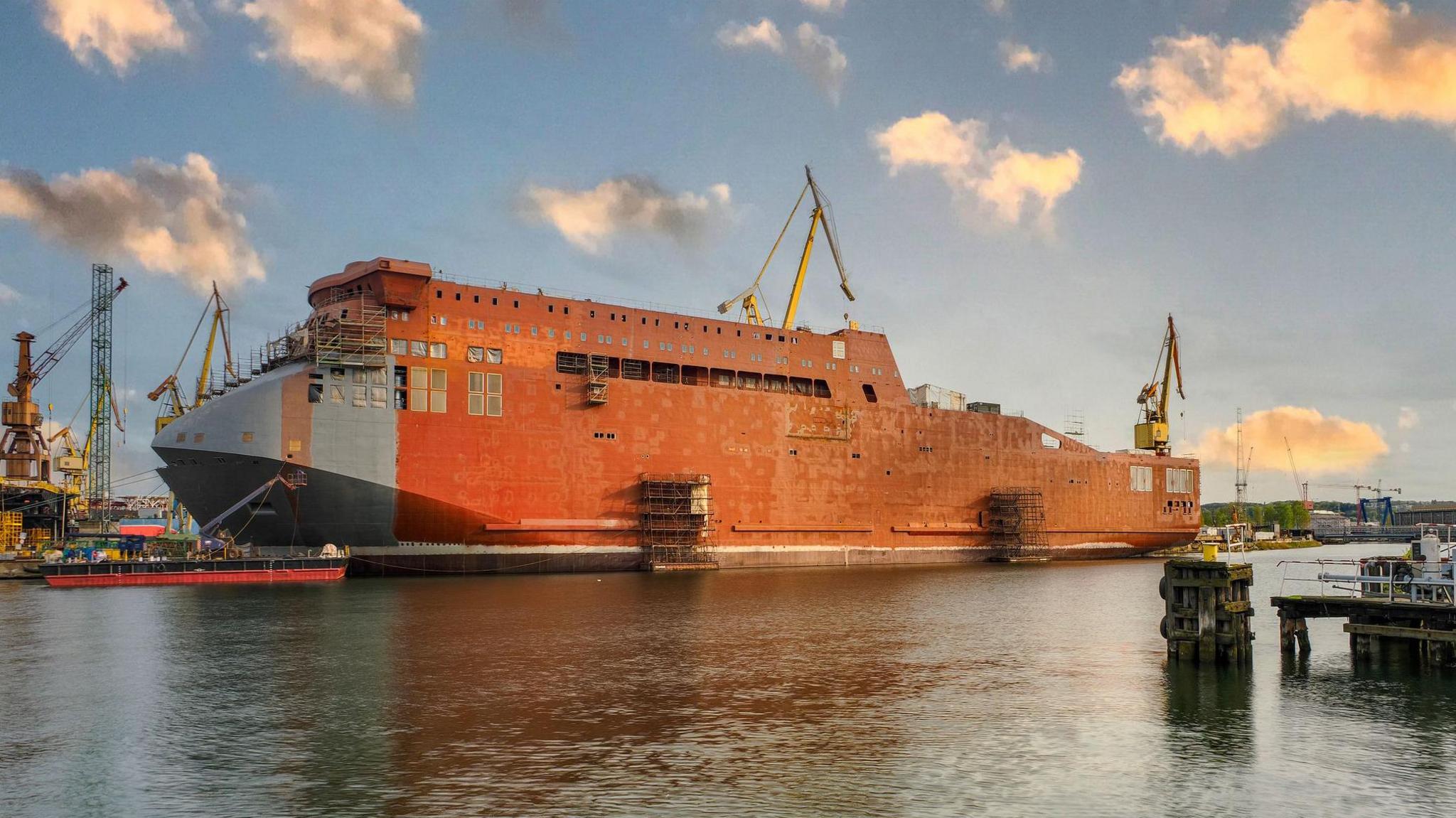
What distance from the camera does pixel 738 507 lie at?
60.6m

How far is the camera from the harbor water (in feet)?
47.1

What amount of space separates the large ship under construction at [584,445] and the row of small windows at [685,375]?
14cm

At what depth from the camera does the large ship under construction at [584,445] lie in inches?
1930

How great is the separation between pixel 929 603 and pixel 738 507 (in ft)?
70.9

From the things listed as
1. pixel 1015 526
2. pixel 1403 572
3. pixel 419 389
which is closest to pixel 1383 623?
pixel 1403 572

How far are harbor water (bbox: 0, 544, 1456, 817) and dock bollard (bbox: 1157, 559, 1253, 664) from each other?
0.76 metres

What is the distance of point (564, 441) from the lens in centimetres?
5459

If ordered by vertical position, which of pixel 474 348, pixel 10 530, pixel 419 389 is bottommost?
pixel 10 530

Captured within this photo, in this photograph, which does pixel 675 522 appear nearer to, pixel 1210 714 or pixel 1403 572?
pixel 1403 572

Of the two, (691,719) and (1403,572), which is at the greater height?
(1403,572)

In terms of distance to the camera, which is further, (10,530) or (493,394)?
(10,530)

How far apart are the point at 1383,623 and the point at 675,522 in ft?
126


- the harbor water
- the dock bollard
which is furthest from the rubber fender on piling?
the dock bollard

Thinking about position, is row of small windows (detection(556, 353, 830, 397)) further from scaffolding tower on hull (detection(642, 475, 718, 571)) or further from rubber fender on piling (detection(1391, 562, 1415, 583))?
rubber fender on piling (detection(1391, 562, 1415, 583))
